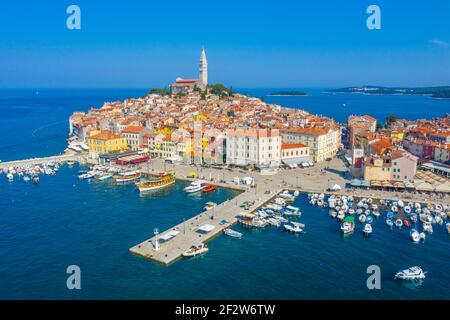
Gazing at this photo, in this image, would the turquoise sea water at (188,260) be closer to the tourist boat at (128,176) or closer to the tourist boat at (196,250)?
the tourist boat at (196,250)

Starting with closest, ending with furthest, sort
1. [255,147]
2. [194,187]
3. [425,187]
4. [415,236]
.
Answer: [415,236] < [425,187] < [194,187] < [255,147]

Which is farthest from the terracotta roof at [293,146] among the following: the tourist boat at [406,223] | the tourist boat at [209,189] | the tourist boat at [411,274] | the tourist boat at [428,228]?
the tourist boat at [411,274]

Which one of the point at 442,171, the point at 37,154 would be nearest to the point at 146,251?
the point at 442,171

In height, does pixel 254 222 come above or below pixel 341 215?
below

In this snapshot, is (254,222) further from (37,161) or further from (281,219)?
(37,161)

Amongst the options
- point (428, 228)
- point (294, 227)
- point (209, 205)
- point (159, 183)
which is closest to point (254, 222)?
point (294, 227)

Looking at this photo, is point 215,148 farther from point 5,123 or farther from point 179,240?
point 5,123

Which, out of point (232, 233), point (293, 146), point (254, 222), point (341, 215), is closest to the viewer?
point (232, 233)
